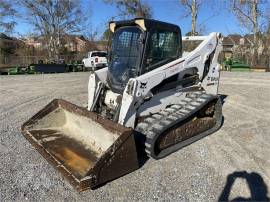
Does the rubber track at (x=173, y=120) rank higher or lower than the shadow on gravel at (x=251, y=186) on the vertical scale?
higher

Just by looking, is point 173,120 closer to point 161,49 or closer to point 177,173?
point 177,173

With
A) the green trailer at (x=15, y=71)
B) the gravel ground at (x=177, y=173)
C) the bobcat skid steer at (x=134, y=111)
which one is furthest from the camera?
the green trailer at (x=15, y=71)

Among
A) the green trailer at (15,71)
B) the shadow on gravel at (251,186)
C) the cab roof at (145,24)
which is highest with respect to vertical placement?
the cab roof at (145,24)

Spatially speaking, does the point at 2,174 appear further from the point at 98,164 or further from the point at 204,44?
the point at 204,44

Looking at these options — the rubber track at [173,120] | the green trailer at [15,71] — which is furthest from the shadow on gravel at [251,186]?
the green trailer at [15,71]

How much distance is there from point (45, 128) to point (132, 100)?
1911 millimetres

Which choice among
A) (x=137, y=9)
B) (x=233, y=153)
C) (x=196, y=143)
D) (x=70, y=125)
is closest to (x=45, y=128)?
(x=70, y=125)

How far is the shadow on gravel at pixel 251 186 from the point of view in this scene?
3953 millimetres

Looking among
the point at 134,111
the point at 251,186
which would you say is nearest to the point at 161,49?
the point at 134,111

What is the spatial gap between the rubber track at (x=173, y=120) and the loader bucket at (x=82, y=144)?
17.8 inches

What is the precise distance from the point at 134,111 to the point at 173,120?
2.11 feet

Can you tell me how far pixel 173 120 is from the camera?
16.9 feet

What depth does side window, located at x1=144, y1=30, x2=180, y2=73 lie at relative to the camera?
18.2ft

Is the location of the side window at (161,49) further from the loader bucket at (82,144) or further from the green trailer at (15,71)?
the green trailer at (15,71)
